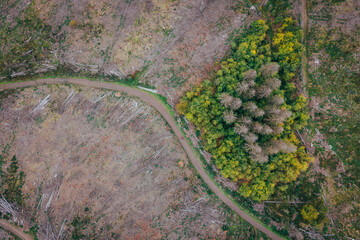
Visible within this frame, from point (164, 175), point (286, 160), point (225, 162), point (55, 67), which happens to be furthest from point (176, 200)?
point (55, 67)

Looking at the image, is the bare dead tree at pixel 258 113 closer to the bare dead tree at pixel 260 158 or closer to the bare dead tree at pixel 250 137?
the bare dead tree at pixel 250 137

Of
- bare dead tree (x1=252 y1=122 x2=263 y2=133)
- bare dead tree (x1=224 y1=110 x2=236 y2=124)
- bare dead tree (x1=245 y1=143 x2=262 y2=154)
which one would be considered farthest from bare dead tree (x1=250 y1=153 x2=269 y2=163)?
bare dead tree (x1=224 y1=110 x2=236 y2=124)

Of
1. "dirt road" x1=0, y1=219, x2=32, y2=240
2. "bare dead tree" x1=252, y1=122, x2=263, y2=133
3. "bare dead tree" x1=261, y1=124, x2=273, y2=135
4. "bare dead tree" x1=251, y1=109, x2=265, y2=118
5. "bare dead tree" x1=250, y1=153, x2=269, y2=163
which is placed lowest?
"bare dead tree" x1=250, y1=153, x2=269, y2=163

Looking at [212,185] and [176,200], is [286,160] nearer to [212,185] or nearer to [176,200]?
[212,185]

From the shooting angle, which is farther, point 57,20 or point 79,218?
point 57,20

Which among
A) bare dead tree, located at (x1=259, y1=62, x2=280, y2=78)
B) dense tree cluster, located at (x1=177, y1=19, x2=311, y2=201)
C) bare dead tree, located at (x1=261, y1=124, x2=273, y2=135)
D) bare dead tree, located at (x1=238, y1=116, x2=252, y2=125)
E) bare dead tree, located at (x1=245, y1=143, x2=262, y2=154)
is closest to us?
bare dead tree, located at (x1=261, y1=124, x2=273, y2=135)

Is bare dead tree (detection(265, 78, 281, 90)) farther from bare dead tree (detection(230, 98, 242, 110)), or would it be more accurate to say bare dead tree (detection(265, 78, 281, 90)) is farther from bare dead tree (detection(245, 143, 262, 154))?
bare dead tree (detection(245, 143, 262, 154))

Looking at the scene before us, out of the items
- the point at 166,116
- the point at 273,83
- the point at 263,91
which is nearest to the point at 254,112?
the point at 263,91
